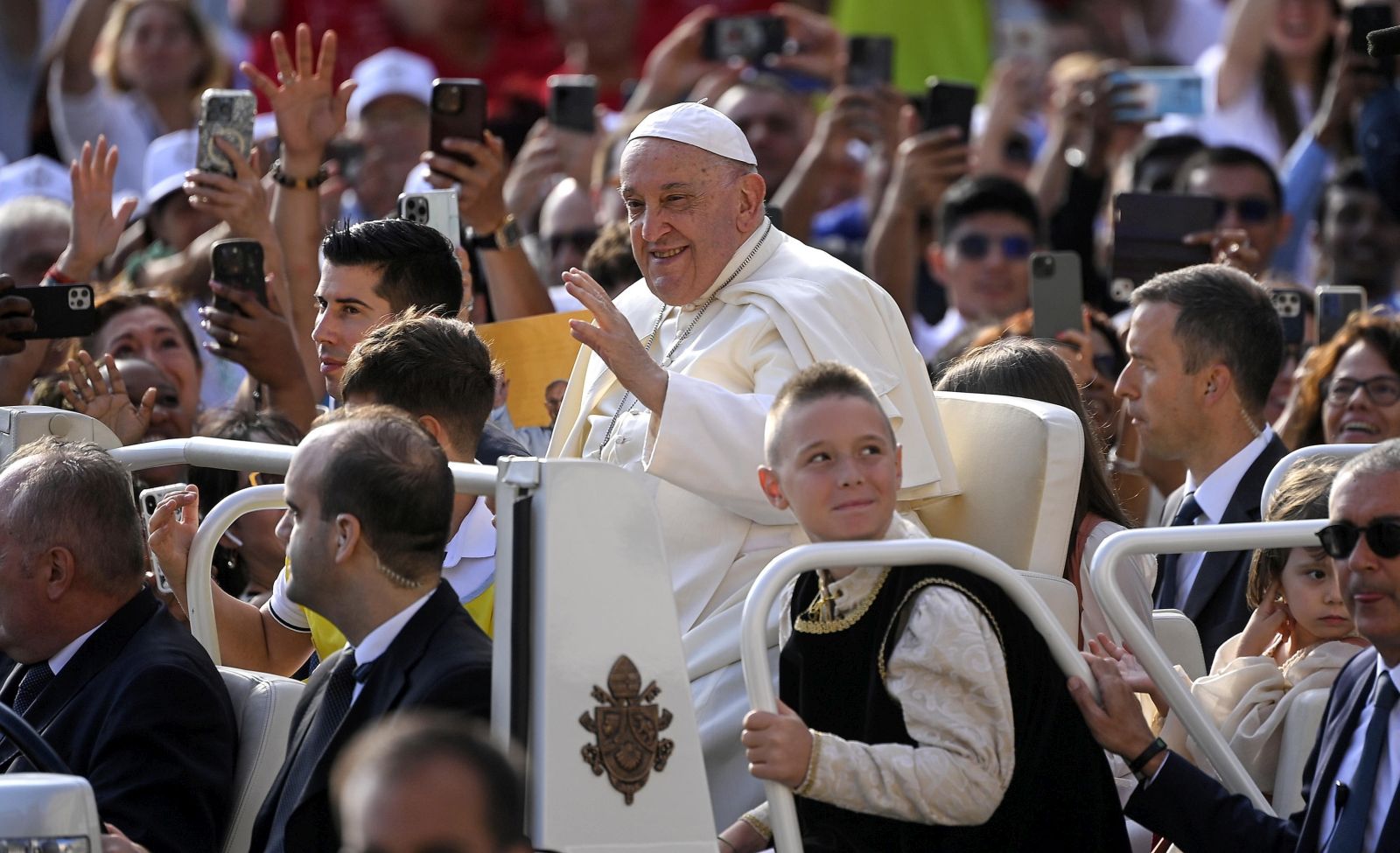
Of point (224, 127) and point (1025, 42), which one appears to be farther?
point (1025, 42)

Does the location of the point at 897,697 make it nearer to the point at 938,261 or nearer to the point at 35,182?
the point at 938,261

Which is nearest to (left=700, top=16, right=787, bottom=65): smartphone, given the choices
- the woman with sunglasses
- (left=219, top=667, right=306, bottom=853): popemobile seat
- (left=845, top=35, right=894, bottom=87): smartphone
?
(left=845, top=35, right=894, bottom=87): smartphone

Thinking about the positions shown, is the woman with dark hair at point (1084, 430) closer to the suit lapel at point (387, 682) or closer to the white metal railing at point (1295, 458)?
the white metal railing at point (1295, 458)

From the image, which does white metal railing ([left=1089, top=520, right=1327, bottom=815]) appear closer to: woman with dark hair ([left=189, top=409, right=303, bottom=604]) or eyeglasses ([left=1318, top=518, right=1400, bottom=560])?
eyeglasses ([left=1318, top=518, right=1400, bottom=560])

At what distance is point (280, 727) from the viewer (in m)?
4.19

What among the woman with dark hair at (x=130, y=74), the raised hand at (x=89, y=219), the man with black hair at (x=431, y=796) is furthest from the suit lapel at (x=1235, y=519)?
the woman with dark hair at (x=130, y=74)

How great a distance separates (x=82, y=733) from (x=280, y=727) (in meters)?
0.38

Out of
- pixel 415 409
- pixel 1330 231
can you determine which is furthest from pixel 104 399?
pixel 1330 231

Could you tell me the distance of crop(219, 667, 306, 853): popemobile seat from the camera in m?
4.12

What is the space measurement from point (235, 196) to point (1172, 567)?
3.01 metres

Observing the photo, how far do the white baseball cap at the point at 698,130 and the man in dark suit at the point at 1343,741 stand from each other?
68.6 inches

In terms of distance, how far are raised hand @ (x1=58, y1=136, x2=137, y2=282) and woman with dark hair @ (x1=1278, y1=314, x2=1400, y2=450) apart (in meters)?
3.72

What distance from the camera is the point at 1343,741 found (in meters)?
3.60

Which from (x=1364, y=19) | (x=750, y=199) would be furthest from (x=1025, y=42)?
(x=750, y=199)
